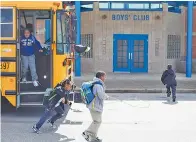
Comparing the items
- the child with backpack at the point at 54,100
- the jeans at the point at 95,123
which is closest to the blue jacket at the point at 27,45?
the child with backpack at the point at 54,100

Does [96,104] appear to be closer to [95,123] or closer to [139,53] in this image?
[95,123]

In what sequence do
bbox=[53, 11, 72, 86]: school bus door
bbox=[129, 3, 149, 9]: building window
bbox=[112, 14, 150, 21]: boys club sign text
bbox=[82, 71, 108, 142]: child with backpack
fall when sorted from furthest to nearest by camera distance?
bbox=[129, 3, 149, 9]: building window → bbox=[112, 14, 150, 21]: boys club sign text → bbox=[53, 11, 72, 86]: school bus door → bbox=[82, 71, 108, 142]: child with backpack

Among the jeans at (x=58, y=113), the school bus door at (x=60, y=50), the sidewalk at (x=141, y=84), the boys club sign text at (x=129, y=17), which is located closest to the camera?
the jeans at (x=58, y=113)

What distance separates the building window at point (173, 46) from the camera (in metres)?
21.2

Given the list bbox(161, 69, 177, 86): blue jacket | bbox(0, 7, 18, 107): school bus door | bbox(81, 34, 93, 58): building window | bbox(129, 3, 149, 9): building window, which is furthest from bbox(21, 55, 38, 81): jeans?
bbox(129, 3, 149, 9): building window

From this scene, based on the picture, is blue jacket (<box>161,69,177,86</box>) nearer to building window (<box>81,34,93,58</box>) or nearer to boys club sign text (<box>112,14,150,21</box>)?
boys club sign text (<box>112,14,150,21</box>)

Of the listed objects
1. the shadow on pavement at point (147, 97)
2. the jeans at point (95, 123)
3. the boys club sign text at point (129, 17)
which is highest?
the boys club sign text at point (129, 17)

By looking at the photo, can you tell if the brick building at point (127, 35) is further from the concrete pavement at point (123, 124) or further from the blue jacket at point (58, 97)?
the blue jacket at point (58, 97)

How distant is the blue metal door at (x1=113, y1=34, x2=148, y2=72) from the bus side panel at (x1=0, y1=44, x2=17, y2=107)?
12912mm

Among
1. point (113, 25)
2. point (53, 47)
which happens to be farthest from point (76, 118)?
point (113, 25)

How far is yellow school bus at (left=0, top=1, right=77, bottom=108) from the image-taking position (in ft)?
27.6

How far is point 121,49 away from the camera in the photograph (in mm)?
21109

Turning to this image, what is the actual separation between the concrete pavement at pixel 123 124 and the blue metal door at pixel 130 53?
941 cm

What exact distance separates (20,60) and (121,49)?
12862 millimetres
